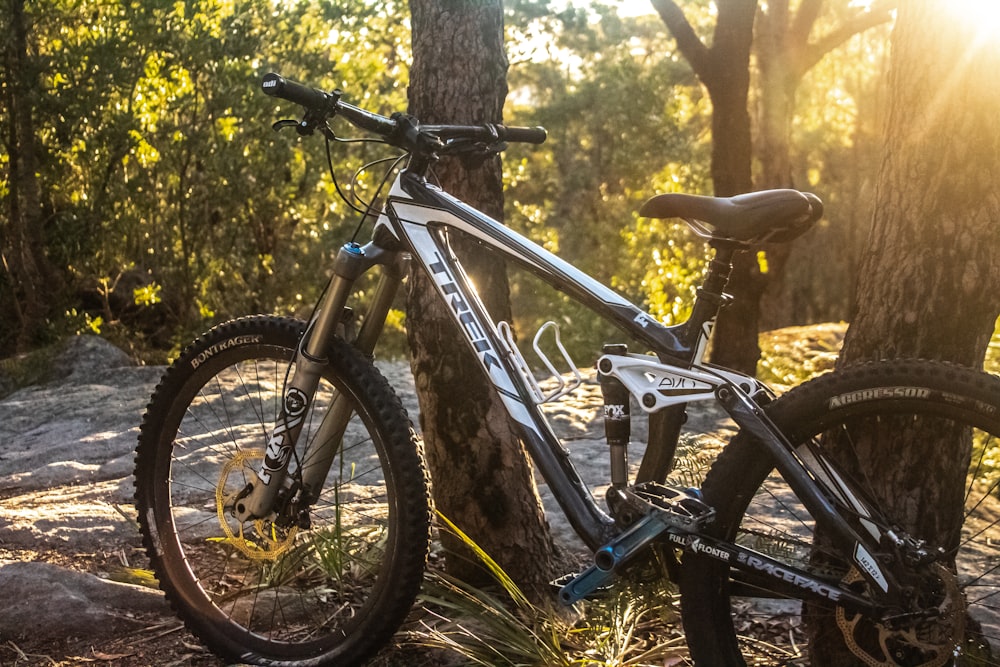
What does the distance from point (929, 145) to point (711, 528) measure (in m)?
1.16

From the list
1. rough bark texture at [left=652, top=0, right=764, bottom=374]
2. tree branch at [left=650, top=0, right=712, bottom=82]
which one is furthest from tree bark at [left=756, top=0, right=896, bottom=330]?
tree branch at [left=650, top=0, right=712, bottom=82]

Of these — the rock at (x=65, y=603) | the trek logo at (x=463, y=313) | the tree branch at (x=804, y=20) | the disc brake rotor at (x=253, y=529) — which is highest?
the tree branch at (x=804, y=20)

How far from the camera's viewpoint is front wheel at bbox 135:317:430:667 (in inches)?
113

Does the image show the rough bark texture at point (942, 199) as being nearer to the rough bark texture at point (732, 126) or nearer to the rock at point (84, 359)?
the rough bark texture at point (732, 126)

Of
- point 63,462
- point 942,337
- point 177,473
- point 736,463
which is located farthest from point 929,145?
point 63,462

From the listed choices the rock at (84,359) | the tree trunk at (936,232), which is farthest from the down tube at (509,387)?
the rock at (84,359)

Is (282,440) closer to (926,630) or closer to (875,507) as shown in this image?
(875,507)

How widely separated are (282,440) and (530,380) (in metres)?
0.81

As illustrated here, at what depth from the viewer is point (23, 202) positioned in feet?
33.7

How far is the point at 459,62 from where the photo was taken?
3.23 meters

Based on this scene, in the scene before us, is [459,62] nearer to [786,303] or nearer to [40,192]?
[40,192]

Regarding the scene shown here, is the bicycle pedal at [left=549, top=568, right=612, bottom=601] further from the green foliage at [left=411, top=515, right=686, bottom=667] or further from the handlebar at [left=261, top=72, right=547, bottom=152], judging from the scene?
the handlebar at [left=261, top=72, right=547, bottom=152]

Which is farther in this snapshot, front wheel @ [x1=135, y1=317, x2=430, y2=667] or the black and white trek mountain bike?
front wheel @ [x1=135, y1=317, x2=430, y2=667]

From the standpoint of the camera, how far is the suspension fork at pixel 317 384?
2947 mm
